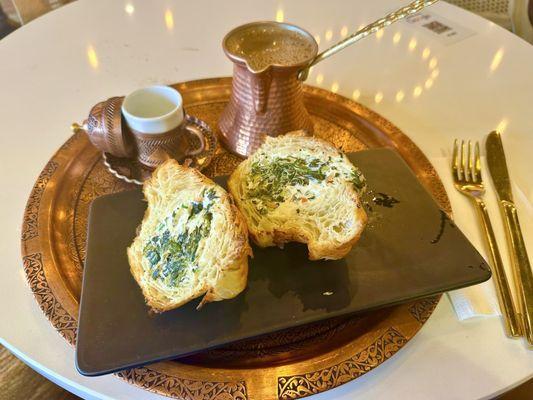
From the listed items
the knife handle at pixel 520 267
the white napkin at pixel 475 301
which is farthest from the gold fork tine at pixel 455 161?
the white napkin at pixel 475 301

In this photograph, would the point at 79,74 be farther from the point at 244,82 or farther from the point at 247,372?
the point at 247,372

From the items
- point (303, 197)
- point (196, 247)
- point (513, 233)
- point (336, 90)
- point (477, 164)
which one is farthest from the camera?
point (336, 90)

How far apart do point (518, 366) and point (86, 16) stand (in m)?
2.00

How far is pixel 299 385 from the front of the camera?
2.75ft

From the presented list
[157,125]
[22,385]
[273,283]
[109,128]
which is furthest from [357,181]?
[22,385]

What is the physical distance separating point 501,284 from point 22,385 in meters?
1.23

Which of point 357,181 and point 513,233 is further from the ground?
point 357,181

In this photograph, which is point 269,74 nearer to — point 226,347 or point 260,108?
point 260,108

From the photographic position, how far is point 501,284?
983mm

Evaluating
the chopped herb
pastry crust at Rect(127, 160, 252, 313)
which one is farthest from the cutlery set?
pastry crust at Rect(127, 160, 252, 313)

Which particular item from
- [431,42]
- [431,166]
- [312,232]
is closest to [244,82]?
[312,232]

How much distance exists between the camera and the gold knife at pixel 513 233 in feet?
3.10

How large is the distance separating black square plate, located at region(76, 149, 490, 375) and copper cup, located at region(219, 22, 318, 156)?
349mm

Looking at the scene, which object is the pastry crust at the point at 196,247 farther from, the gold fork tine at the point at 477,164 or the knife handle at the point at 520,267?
the gold fork tine at the point at 477,164
